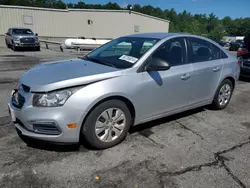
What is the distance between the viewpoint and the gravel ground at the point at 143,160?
2.42 meters

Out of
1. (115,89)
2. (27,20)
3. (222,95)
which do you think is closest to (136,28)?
(27,20)

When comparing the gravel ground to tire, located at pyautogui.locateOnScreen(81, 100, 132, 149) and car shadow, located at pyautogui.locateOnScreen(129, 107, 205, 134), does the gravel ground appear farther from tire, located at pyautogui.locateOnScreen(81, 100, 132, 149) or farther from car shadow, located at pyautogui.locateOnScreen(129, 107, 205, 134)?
tire, located at pyautogui.locateOnScreen(81, 100, 132, 149)

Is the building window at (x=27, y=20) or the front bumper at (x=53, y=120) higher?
the building window at (x=27, y=20)

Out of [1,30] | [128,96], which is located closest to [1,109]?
[128,96]

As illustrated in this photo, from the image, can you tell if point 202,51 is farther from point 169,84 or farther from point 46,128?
point 46,128

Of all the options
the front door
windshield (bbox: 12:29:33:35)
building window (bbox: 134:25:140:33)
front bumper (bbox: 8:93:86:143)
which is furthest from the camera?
building window (bbox: 134:25:140:33)

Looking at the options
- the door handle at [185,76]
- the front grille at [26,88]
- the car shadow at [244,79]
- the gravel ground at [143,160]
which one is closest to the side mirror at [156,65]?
the door handle at [185,76]

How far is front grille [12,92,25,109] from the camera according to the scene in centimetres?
275

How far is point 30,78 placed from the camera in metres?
2.91

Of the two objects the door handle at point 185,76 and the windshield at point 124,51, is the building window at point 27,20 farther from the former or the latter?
the door handle at point 185,76

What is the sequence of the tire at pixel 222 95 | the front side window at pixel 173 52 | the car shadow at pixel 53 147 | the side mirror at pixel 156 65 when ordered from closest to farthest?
the car shadow at pixel 53 147 → the side mirror at pixel 156 65 → the front side window at pixel 173 52 → the tire at pixel 222 95


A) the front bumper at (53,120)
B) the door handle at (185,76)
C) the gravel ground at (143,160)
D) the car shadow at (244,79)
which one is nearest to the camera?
the gravel ground at (143,160)

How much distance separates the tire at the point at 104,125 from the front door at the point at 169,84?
0.35 m

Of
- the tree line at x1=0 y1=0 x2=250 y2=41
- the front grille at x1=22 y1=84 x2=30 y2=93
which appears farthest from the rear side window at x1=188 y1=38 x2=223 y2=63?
the tree line at x1=0 y1=0 x2=250 y2=41
